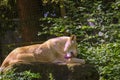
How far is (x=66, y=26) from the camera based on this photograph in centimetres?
679

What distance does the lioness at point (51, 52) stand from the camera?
7051mm

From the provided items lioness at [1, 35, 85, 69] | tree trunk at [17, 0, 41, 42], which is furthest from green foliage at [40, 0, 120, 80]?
tree trunk at [17, 0, 41, 42]

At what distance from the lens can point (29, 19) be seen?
12578 millimetres

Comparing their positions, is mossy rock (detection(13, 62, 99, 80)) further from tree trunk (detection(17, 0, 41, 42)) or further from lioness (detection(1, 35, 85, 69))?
tree trunk (detection(17, 0, 41, 42))

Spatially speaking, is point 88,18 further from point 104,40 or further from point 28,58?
point 28,58

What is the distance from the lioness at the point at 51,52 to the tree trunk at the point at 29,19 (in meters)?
5.04

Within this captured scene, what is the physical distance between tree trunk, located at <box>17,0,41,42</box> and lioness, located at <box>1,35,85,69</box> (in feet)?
16.5

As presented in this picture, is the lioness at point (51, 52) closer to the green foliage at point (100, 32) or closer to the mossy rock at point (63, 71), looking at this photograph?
the green foliage at point (100, 32)

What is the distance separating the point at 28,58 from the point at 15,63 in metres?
0.59

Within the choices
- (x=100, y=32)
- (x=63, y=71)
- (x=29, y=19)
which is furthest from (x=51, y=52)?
(x=29, y=19)

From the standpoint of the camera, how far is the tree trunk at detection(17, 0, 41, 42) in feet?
40.8

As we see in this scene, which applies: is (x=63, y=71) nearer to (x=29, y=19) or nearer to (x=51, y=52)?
(x=51, y=52)

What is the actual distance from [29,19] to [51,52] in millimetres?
5383

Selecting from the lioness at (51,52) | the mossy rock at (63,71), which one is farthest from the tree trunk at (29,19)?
the mossy rock at (63,71)
